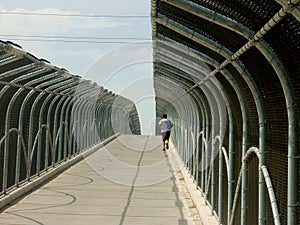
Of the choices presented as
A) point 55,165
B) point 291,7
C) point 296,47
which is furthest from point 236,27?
point 55,165

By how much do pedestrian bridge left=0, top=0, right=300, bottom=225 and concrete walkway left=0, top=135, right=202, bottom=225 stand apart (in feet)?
0.08

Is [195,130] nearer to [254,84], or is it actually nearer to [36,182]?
[36,182]

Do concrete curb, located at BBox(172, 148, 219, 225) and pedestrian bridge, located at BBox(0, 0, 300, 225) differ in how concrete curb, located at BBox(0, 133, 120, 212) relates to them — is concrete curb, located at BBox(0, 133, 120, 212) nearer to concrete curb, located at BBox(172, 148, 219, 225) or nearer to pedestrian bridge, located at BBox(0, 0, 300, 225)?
pedestrian bridge, located at BBox(0, 0, 300, 225)

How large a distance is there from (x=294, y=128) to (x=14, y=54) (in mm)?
4761

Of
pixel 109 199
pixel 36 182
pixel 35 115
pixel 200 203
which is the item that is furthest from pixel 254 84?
pixel 35 115

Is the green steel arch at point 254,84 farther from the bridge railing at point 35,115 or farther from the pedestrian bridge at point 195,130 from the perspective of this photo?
the bridge railing at point 35,115

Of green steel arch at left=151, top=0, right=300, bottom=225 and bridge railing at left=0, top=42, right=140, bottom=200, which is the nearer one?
green steel arch at left=151, top=0, right=300, bottom=225

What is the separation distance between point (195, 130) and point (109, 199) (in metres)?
2.73

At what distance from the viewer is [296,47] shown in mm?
3299

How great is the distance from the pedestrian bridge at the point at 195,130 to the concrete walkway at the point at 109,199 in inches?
1.0

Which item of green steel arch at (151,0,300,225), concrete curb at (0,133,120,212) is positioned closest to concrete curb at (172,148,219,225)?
green steel arch at (151,0,300,225)

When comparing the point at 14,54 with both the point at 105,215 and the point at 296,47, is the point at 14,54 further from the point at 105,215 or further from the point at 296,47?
the point at 296,47

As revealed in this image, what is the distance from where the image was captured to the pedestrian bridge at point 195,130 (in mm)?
3791

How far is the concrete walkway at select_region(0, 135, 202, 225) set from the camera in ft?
27.7
